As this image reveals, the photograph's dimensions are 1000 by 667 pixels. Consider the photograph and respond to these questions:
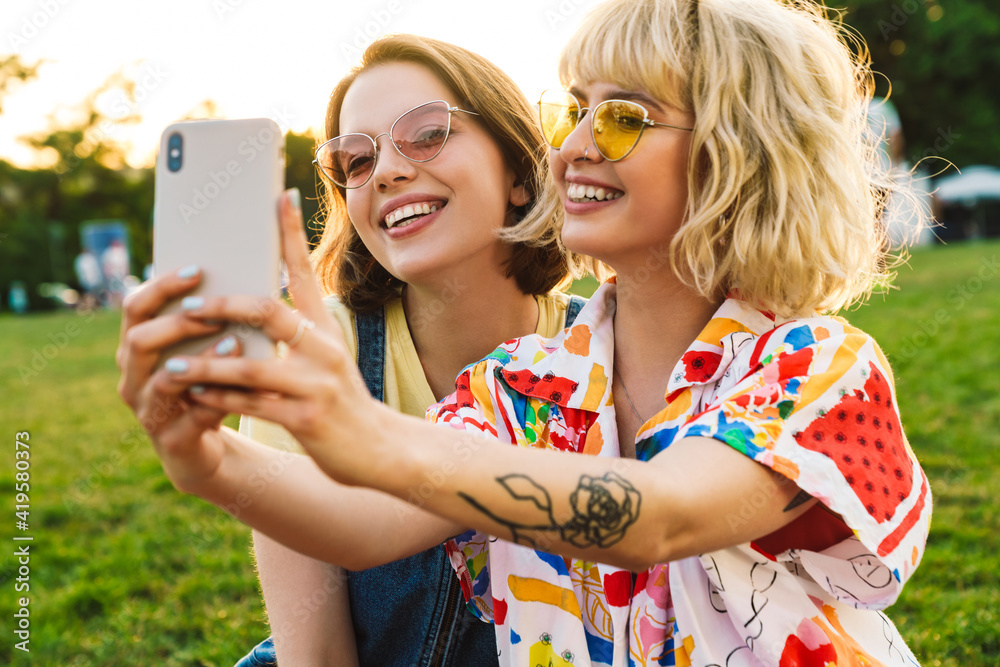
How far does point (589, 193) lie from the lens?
195cm

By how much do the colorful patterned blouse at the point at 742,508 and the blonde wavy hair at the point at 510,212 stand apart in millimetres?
677

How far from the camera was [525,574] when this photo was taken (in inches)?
75.9

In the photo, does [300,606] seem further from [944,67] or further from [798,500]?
[944,67]

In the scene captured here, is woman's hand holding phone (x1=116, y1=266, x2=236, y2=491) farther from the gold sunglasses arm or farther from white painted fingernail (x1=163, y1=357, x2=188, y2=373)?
the gold sunglasses arm

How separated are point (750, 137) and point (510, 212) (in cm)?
116

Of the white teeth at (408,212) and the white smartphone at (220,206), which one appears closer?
the white smartphone at (220,206)

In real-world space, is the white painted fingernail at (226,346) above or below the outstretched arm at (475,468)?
above

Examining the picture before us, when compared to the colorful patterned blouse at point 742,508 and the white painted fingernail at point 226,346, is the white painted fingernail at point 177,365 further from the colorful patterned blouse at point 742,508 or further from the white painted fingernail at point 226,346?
the colorful patterned blouse at point 742,508

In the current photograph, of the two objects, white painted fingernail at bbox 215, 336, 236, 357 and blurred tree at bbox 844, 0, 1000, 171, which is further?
blurred tree at bbox 844, 0, 1000, 171

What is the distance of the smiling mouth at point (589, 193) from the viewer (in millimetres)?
1930

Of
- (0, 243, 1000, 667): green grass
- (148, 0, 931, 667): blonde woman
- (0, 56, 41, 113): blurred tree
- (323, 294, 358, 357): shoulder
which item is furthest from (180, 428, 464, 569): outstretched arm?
(0, 56, 41, 113): blurred tree

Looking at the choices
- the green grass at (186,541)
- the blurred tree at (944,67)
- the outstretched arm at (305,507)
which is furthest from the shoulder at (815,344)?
the blurred tree at (944,67)

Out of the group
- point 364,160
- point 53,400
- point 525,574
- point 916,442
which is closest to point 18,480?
point 53,400

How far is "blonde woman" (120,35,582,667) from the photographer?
8.24 feet
